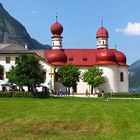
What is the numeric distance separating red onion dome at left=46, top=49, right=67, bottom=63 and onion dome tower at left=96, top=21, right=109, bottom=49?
9.63m

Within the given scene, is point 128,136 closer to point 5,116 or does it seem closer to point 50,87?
point 5,116

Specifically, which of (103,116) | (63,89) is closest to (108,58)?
(63,89)

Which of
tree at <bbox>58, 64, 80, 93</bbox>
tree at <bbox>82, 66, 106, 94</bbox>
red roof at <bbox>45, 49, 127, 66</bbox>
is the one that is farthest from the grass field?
red roof at <bbox>45, 49, 127, 66</bbox>

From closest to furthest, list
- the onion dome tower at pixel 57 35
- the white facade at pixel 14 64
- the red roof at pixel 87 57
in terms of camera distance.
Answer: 1. the white facade at pixel 14 64
2. the red roof at pixel 87 57
3. the onion dome tower at pixel 57 35

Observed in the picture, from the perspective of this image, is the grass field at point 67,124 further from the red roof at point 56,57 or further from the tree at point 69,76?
the red roof at point 56,57

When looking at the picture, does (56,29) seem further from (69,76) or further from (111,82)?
(69,76)

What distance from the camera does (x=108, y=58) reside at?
362 ft

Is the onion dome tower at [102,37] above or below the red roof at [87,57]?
above

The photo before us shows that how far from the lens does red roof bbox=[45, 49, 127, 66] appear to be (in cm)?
11094

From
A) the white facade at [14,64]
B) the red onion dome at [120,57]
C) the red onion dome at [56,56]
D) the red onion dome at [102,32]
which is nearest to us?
the white facade at [14,64]

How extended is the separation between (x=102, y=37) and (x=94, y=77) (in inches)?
604

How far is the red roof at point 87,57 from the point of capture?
111 metres

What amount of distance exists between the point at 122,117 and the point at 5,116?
9334 mm

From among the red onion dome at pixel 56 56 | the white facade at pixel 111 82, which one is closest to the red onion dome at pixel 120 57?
the white facade at pixel 111 82
